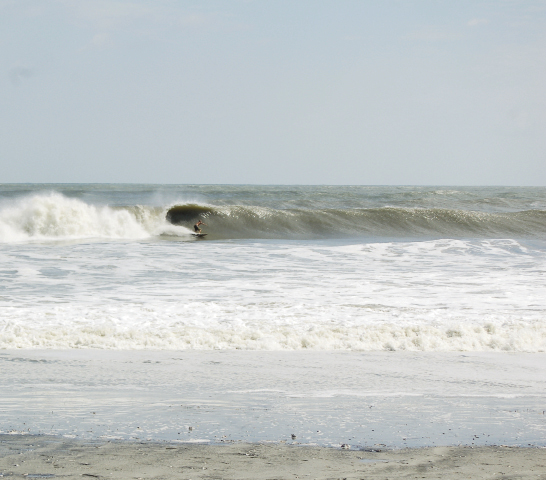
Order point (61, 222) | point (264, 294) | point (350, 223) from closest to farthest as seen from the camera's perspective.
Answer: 1. point (264, 294)
2. point (61, 222)
3. point (350, 223)

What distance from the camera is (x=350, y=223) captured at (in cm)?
2520

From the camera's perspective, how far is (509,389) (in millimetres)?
4688

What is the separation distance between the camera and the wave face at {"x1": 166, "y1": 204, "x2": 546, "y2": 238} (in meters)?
23.2

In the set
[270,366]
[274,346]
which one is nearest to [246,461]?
[270,366]

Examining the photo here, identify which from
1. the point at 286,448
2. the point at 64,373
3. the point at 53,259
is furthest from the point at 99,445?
the point at 53,259

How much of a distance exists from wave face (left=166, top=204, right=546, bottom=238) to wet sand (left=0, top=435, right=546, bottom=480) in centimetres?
1834

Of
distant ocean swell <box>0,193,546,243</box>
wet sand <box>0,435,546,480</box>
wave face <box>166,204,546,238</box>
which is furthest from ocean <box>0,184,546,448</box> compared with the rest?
wave face <box>166,204,546,238</box>

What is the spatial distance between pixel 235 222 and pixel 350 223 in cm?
514

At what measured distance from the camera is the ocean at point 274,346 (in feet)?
12.4

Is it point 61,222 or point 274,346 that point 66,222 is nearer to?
point 61,222

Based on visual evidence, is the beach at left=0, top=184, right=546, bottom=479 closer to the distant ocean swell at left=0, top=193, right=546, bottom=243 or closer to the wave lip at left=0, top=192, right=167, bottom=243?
the wave lip at left=0, top=192, right=167, bottom=243

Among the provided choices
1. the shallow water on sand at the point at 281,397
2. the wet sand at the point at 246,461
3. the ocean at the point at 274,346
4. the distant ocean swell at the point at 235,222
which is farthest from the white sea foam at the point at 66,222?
the wet sand at the point at 246,461

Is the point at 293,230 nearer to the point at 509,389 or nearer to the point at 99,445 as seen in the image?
the point at 509,389

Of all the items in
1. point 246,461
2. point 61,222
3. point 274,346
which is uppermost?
point 61,222
